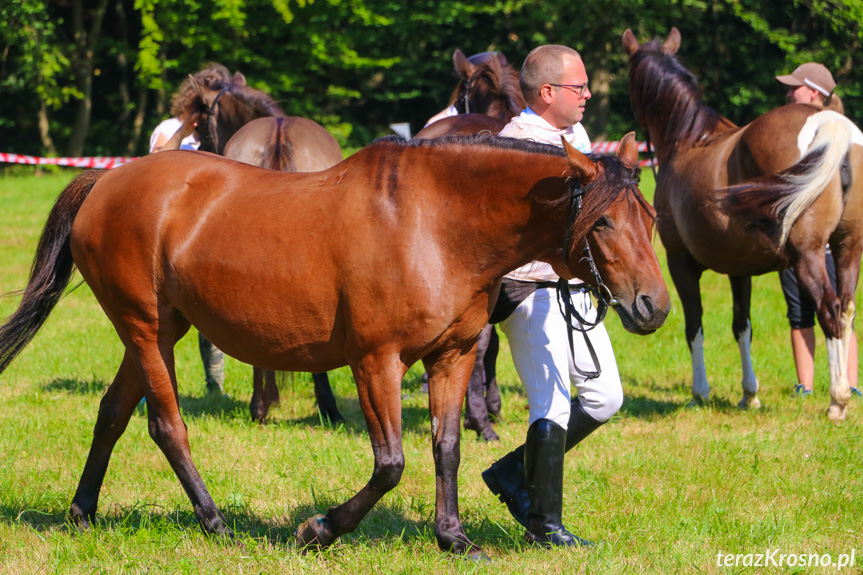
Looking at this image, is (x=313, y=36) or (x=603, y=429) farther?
(x=313, y=36)

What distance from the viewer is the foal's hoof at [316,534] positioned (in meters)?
3.63

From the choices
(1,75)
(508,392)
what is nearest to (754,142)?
(508,392)

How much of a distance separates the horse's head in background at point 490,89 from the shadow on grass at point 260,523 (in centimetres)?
348

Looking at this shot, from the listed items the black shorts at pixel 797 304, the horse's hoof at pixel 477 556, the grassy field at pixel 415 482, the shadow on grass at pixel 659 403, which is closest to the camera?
the horse's hoof at pixel 477 556

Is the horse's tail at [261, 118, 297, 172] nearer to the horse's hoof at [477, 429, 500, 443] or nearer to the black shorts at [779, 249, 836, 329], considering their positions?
the horse's hoof at [477, 429, 500, 443]

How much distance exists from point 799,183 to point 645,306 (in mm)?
3000

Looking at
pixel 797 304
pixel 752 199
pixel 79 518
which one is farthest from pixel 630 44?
pixel 79 518

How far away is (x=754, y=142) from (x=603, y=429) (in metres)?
2.27

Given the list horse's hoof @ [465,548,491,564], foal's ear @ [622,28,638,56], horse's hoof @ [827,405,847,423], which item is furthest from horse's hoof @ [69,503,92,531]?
foal's ear @ [622,28,638,56]

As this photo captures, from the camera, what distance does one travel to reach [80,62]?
2514cm

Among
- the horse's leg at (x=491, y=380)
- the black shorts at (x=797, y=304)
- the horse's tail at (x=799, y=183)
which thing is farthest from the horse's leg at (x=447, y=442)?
the black shorts at (x=797, y=304)

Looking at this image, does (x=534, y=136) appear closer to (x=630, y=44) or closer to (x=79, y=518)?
(x=79, y=518)

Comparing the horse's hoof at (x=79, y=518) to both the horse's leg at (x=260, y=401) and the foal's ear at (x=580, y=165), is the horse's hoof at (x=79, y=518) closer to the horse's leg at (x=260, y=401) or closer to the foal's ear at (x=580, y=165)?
the horse's leg at (x=260, y=401)

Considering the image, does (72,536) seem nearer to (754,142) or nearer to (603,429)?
(603,429)
